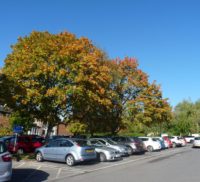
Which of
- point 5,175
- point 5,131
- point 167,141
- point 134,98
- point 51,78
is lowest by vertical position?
point 5,175

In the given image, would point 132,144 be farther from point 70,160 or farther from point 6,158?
point 6,158

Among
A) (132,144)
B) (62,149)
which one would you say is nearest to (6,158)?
(62,149)

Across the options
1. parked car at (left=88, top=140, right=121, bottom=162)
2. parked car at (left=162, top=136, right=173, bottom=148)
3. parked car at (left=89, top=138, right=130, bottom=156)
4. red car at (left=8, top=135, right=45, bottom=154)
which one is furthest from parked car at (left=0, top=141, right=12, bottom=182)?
parked car at (left=162, top=136, right=173, bottom=148)

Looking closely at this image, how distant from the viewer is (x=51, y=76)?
1817 cm

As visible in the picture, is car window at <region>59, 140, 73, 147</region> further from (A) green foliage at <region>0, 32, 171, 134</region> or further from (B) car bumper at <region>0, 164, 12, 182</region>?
(B) car bumper at <region>0, 164, 12, 182</region>

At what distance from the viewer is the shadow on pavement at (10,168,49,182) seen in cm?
1137

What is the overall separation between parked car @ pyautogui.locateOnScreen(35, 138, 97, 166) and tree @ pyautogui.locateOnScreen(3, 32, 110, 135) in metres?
2.85

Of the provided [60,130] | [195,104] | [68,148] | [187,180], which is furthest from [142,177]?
[195,104]

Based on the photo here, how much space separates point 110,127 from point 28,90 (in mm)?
14421

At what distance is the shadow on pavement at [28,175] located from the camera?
11367mm

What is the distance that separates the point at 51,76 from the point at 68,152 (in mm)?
5144

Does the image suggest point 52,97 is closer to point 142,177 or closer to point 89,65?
point 89,65

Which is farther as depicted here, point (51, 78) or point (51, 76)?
point (51, 78)

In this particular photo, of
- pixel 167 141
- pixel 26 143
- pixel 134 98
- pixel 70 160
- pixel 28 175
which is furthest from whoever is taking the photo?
pixel 167 141
